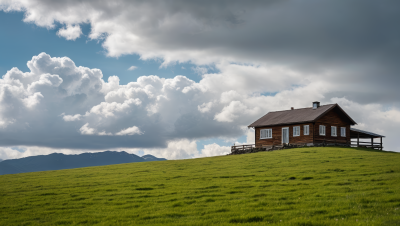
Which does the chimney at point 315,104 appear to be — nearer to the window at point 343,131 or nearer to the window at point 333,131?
the window at point 333,131

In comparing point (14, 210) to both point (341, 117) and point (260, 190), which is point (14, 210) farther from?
point (341, 117)

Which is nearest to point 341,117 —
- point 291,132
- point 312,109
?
point 312,109

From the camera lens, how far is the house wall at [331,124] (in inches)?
2106

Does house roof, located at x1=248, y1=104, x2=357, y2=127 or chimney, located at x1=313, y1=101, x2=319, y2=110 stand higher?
chimney, located at x1=313, y1=101, x2=319, y2=110

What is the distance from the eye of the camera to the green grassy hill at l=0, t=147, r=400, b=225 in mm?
13508

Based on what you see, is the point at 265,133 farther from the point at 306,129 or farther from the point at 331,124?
the point at 331,124

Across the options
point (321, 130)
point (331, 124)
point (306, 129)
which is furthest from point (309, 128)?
point (331, 124)

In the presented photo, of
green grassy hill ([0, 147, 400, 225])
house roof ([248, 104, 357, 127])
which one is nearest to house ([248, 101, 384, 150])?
house roof ([248, 104, 357, 127])

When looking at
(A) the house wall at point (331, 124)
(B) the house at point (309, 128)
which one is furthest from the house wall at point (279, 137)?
(A) the house wall at point (331, 124)

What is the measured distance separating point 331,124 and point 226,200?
44319 millimetres

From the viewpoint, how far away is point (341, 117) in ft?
193

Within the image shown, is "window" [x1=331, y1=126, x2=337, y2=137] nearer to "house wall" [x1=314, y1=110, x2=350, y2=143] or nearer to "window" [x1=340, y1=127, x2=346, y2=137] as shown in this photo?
"house wall" [x1=314, y1=110, x2=350, y2=143]

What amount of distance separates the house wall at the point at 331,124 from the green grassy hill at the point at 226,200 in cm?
2579

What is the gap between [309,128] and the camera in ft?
175
